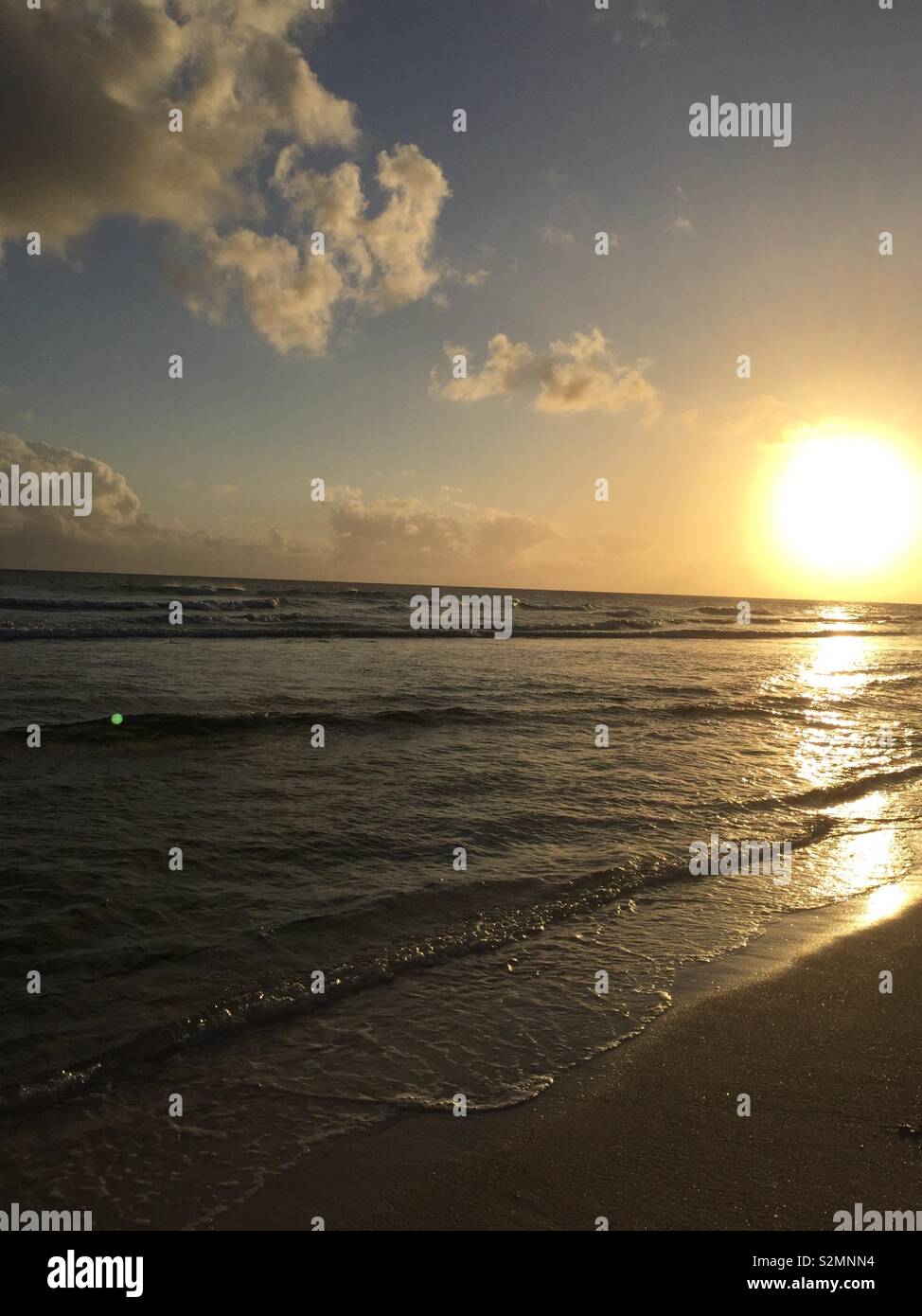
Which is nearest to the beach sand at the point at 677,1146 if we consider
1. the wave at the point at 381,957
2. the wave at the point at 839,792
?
the wave at the point at 381,957

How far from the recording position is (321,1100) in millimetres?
4430

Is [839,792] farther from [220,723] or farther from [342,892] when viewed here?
[220,723]

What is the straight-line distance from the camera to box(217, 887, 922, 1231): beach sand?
357 cm

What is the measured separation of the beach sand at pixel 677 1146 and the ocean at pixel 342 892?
0.19 m

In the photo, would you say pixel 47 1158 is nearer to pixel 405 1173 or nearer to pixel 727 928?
pixel 405 1173

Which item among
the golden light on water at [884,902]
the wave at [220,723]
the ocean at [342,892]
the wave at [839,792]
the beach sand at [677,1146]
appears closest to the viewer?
the beach sand at [677,1146]

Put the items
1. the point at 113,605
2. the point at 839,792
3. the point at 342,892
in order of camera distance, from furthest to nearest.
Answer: the point at 113,605, the point at 839,792, the point at 342,892

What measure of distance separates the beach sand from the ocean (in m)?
0.19

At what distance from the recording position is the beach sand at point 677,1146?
3566 mm

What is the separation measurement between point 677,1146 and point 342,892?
4182mm

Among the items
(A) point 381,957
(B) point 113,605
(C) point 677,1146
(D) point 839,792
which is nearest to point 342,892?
(A) point 381,957

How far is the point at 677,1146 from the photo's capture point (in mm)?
4020

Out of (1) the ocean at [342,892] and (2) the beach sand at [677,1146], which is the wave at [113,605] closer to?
(1) the ocean at [342,892]

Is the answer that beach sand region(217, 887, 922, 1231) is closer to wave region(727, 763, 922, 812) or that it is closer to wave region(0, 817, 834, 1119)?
wave region(0, 817, 834, 1119)
